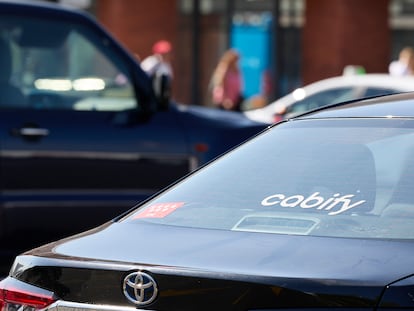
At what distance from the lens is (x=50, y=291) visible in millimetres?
3762

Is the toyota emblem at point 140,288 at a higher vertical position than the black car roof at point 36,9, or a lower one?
lower

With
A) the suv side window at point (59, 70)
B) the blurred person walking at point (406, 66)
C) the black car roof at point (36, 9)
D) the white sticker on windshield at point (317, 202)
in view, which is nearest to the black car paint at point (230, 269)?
the white sticker on windshield at point (317, 202)

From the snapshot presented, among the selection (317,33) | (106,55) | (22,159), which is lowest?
(317,33)

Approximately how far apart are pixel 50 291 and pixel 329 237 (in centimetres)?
79

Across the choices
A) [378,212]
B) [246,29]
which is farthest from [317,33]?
[378,212]

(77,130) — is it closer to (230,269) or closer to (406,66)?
(230,269)

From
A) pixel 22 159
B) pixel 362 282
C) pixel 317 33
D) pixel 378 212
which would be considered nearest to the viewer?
pixel 362 282

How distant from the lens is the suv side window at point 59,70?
8.24 meters

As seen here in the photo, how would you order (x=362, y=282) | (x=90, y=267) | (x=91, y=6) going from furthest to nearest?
(x=91, y=6) < (x=90, y=267) < (x=362, y=282)

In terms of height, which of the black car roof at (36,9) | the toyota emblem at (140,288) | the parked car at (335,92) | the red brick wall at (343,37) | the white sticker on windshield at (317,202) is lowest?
the red brick wall at (343,37)

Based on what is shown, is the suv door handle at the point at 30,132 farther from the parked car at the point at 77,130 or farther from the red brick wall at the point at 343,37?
the red brick wall at the point at 343,37

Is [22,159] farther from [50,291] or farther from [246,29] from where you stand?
[246,29]

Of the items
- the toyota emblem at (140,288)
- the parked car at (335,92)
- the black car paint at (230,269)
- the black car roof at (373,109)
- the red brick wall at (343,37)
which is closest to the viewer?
the black car paint at (230,269)

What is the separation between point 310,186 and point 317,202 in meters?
0.09
